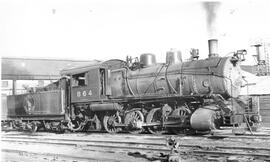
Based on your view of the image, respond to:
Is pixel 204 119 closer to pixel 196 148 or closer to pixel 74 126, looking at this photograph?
pixel 196 148

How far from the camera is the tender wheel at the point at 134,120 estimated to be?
14193 mm

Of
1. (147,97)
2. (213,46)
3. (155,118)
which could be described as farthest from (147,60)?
(213,46)

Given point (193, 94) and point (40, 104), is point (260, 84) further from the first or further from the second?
point (40, 104)

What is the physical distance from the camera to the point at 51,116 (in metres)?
17.5

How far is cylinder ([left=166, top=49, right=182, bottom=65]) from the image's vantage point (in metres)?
14.7

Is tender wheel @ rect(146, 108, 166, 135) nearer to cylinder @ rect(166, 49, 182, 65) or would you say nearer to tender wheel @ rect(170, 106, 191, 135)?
tender wheel @ rect(170, 106, 191, 135)

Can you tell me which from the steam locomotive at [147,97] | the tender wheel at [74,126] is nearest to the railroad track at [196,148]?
the steam locomotive at [147,97]

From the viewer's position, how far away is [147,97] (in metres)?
14.2

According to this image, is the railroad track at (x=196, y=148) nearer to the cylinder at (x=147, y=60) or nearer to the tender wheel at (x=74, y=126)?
the tender wheel at (x=74, y=126)

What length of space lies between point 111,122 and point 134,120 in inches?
57.6

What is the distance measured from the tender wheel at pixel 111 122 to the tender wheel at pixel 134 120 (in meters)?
0.60

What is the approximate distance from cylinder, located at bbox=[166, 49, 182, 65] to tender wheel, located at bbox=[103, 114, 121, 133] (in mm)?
3277

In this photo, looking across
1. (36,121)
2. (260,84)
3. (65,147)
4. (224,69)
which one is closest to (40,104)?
(36,121)

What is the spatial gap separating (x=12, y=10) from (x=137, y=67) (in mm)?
8337
